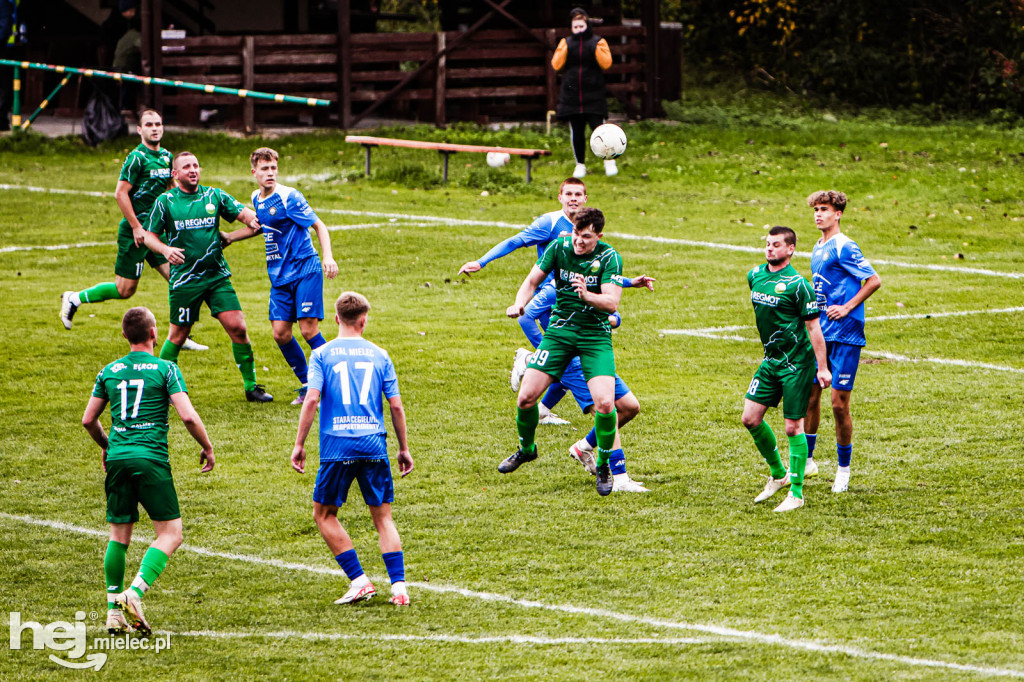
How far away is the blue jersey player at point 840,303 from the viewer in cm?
970

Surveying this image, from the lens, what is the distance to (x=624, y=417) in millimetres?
10156

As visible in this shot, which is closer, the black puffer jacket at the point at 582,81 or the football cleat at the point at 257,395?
the football cleat at the point at 257,395

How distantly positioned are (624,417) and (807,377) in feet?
4.65

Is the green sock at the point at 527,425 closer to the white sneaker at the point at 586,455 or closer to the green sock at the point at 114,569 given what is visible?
the white sneaker at the point at 586,455

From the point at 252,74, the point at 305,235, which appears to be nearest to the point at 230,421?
the point at 305,235

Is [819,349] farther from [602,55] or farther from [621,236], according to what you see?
[602,55]

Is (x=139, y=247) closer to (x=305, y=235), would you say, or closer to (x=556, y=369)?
(x=305, y=235)

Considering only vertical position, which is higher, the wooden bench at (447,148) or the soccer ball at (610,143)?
the soccer ball at (610,143)

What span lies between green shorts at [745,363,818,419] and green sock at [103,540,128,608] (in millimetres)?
4367

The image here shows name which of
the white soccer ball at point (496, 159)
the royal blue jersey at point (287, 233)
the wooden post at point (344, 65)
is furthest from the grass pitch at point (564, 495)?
the wooden post at point (344, 65)

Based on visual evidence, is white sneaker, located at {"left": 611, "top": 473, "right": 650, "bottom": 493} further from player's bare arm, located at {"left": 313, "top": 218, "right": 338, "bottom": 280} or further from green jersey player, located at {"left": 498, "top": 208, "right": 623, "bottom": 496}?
player's bare arm, located at {"left": 313, "top": 218, "right": 338, "bottom": 280}

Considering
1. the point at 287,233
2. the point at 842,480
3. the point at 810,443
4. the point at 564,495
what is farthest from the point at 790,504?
the point at 287,233

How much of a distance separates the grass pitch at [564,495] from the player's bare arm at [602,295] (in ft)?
4.58

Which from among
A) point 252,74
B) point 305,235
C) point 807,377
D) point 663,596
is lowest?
point 663,596
